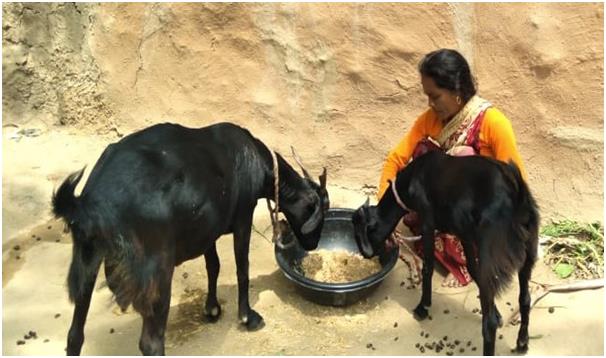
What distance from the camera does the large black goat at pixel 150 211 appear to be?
370 cm

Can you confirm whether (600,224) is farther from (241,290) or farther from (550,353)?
(241,290)

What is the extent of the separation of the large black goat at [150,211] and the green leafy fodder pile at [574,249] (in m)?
2.52

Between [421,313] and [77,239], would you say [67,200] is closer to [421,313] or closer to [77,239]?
[77,239]

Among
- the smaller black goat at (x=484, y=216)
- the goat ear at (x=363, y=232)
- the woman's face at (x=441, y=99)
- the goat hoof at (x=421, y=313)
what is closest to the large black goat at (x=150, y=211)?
the goat ear at (x=363, y=232)

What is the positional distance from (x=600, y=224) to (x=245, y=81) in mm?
3386

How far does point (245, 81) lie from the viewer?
679cm

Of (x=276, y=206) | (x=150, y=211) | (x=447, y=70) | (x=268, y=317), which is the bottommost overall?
(x=268, y=317)

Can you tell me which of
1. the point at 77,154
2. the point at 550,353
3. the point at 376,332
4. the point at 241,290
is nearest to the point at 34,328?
the point at 241,290

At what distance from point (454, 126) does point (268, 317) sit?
1.90m

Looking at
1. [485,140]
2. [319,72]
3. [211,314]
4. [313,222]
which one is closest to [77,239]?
[211,314]

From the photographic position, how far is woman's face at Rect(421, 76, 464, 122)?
191 inches

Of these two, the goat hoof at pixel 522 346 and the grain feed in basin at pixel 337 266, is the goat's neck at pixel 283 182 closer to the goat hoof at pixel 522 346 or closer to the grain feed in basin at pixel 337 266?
the grain feed in basin at pixel 337 266

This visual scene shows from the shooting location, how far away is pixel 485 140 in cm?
498

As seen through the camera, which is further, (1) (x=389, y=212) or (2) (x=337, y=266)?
(2) (x=337, y=266)
